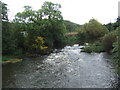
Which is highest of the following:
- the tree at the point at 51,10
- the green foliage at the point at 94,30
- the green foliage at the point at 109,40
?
the tree at the point at 51,10

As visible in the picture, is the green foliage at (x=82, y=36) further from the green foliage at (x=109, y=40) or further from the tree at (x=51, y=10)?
the green foliage at (x=109, y=40)

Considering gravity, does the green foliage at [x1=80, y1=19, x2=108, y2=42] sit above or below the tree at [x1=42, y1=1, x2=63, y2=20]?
below

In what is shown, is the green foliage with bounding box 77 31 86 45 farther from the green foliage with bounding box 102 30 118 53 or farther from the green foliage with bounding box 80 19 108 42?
the green foliage with bounding box 102 30 118 53

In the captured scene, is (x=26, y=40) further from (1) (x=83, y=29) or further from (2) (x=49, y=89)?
(1) (x=83, y=29)

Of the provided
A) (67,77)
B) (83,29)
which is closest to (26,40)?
(67,77)

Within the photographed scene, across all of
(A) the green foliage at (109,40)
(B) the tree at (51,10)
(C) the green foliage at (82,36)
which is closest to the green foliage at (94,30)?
(C) the green foliage at (82,36)

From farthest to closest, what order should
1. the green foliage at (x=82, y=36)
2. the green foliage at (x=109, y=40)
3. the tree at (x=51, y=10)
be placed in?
the green foliage at (x=82, y=36) → the tree at (x=51, y=10) → the green foliage at (x=109, y=40)

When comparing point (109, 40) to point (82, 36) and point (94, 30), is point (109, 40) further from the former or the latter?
point (94, 30)

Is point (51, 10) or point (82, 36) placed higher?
point (51, 10)

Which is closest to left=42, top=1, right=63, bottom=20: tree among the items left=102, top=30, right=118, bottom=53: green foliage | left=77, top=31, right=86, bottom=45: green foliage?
left=77, top=31, right=86, bottom=45: green foliage

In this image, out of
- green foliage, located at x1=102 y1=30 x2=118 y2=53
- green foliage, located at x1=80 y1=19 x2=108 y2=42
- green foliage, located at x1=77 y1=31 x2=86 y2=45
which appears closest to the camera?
green foliage, located at x1=102 y1=30 x2=118 y2=53

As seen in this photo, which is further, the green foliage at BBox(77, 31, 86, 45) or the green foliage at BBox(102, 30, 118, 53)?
the green foliage at BBox(77, 31, 86, 45)

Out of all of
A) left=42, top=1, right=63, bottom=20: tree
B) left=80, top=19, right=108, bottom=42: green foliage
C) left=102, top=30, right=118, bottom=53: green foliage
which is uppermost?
left=42, top=1, right=63, bottom=20: tree

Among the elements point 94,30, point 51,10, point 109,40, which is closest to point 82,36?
point 94,30
